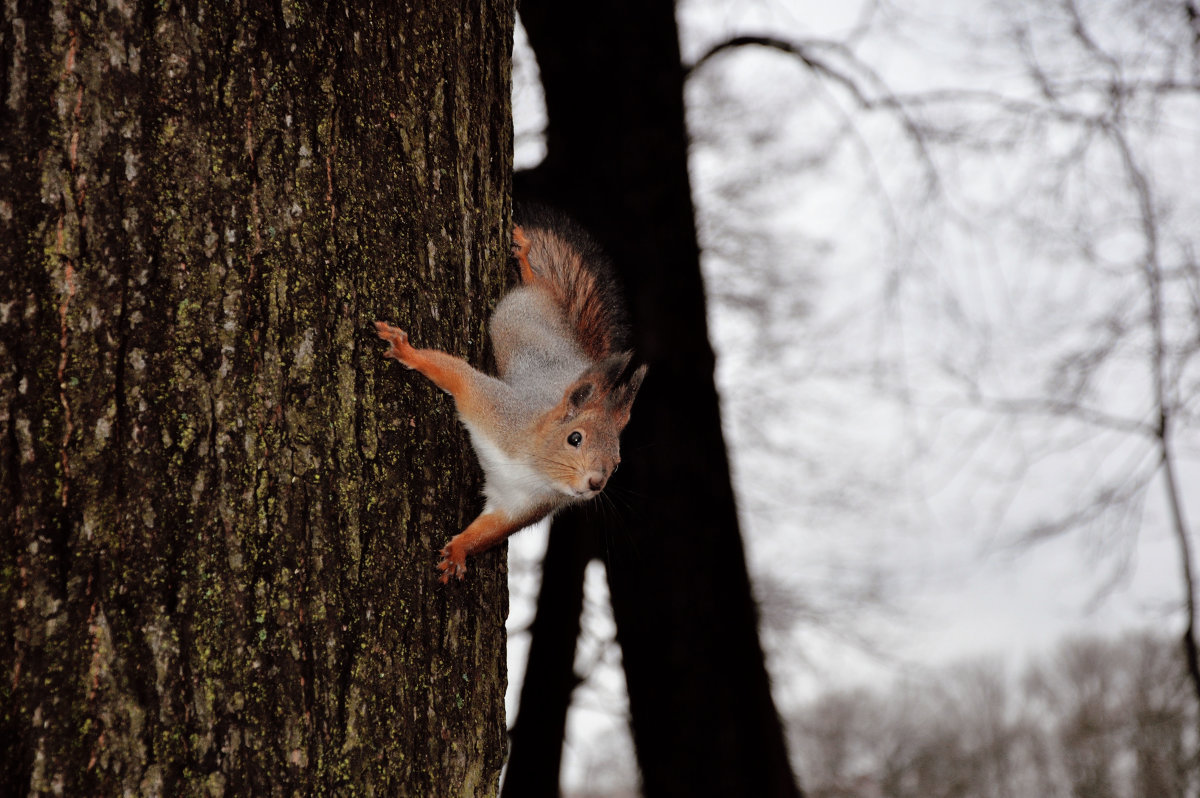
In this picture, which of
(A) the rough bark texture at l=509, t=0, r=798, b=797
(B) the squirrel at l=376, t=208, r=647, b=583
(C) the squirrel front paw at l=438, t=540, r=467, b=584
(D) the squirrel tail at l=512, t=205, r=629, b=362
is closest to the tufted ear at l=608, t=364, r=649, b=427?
(B) the squirrel at l=376, t=208, r=647, b=583

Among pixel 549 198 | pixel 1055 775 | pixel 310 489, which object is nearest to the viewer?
pixel 310 489

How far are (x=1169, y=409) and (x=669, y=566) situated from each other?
525 centimetres

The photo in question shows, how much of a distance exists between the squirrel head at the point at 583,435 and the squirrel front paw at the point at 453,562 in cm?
63

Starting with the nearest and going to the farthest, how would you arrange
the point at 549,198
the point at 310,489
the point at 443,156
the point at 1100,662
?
1. the point at 310,489
2. the point at 443,156
3. the point at 549,198
4. the point at 1100,662

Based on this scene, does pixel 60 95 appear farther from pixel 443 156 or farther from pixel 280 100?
pixel 443 156

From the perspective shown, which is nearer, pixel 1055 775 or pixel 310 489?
pixel 310 489

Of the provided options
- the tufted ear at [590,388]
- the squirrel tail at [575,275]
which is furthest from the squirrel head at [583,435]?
the squirrel tail at [575,275]

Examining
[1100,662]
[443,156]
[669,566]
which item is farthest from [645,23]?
[1100,662]

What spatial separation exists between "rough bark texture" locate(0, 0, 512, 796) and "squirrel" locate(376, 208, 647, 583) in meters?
0.24

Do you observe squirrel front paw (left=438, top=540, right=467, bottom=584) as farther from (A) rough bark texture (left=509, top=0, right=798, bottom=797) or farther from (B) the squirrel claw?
(A) rough bark texture (left=509, top=0, right=798, bottom=797)

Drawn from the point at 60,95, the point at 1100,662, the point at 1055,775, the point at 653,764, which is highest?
the point at 60,95

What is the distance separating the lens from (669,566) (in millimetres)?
4906

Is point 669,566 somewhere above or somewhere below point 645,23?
below

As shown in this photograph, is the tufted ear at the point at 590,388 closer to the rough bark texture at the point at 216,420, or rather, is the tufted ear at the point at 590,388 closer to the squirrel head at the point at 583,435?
the squirrel head at the point at 583,435
